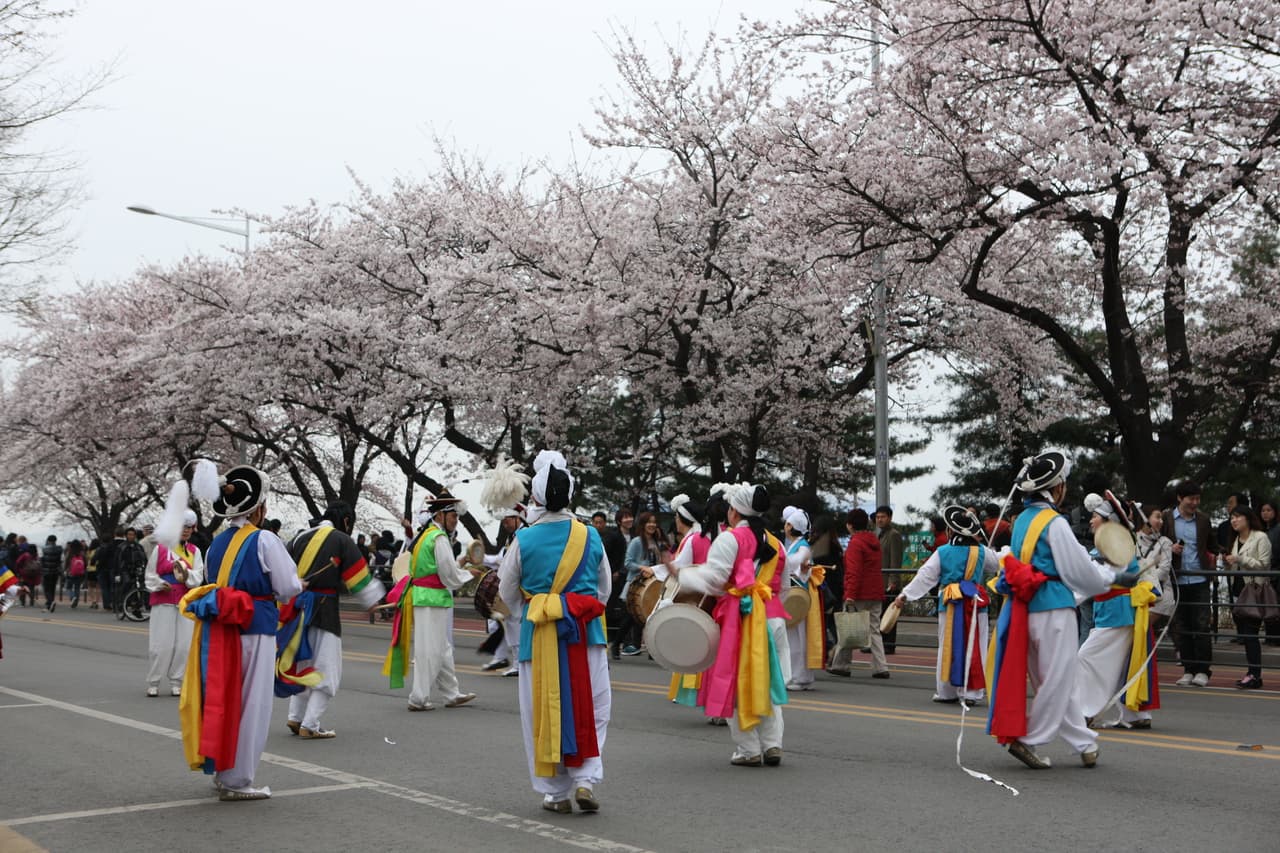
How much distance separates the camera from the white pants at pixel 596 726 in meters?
7.26

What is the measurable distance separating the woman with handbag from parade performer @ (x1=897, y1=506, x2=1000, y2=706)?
2.86 metres

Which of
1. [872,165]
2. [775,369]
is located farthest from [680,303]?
[872,165]

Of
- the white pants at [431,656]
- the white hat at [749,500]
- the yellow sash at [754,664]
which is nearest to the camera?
the yellow sash at [754,664]

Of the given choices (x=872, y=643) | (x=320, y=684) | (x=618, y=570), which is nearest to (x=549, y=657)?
(x=320, y=684)

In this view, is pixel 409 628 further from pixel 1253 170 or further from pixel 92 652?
pixel 1253 170

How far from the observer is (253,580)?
309 inches

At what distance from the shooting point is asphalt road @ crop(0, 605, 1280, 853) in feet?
21.7

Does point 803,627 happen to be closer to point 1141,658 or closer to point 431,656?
point 431,656

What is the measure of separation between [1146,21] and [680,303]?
9.97 meters

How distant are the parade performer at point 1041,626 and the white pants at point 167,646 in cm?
837

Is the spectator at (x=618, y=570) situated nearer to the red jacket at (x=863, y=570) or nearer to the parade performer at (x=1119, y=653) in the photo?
the red jacket at (x=863, y=570)

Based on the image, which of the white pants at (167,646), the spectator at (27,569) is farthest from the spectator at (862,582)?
the spectator at (27,569)

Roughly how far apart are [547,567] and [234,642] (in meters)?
1.91

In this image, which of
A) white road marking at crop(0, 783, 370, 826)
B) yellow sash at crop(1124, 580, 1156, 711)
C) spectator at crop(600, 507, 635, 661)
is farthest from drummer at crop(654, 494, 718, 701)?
spectator at crop(600, 507, 635, 661)
